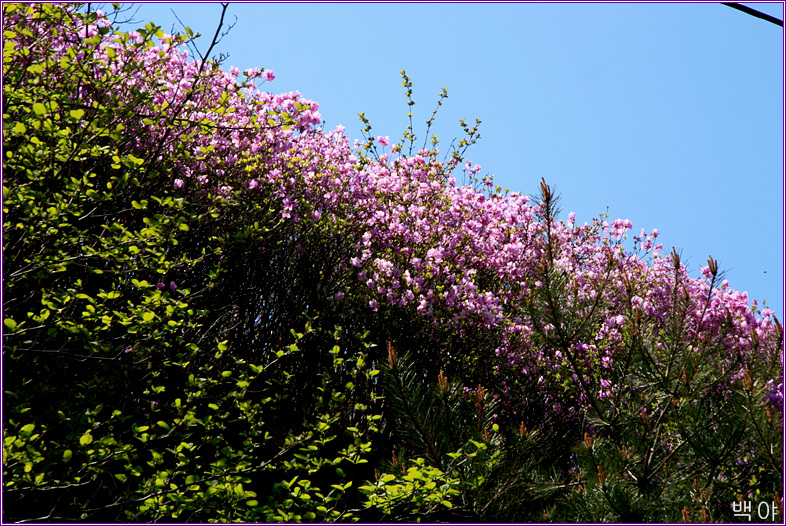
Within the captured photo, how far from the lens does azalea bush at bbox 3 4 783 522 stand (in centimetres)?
430

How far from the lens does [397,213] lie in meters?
7.56

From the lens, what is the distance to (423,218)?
25.3 feet

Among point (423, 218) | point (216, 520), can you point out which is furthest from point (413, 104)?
point (216, 520)

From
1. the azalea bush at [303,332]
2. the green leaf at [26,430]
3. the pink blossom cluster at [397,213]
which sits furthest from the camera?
the pink blossom cluster at [397,213]

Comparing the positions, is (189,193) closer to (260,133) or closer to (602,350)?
(260,133)

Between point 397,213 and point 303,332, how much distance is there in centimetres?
182

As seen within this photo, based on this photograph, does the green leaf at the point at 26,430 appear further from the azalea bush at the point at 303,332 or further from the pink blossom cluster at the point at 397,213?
the pink blossom cluster at the point at 397,213

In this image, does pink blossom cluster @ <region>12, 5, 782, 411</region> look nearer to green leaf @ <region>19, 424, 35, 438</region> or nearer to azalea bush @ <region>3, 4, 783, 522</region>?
azalea bush @ <region>3, 4, 783, 522</region>

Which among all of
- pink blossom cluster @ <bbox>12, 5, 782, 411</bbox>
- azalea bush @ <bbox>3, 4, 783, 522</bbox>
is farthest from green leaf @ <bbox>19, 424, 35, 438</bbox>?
pink blossom cluster @ <bbox>12, 5, 782, 411</bbox>

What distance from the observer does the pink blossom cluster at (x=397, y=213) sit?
21.6 feet

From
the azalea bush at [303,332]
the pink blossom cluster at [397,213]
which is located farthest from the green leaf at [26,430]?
the pink blossom cluster at [397,213]

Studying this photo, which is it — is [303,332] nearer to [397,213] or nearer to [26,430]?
[397,213]

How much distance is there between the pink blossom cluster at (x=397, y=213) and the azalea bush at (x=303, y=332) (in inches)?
1.6

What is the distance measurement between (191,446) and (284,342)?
2.38 metres
